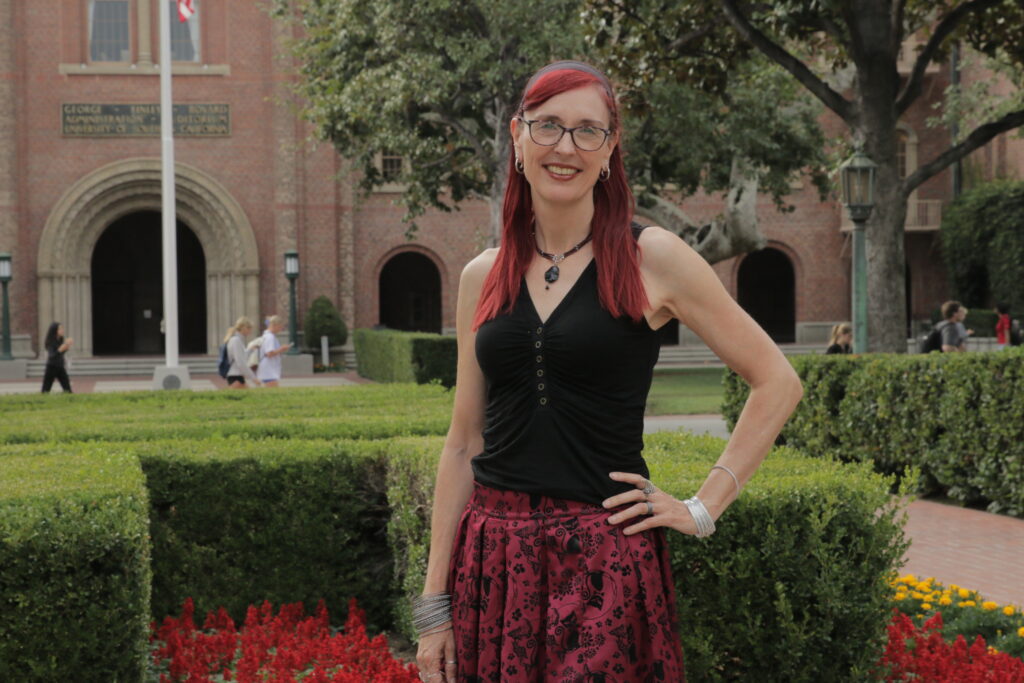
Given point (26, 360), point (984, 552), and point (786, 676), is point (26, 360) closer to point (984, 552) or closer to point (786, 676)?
point (984, 552)

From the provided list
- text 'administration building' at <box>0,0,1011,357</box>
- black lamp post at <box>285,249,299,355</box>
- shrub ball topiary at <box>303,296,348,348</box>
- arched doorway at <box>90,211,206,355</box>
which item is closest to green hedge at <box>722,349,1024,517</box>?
text 'administration building' at <box>0,0,1011,357</box>

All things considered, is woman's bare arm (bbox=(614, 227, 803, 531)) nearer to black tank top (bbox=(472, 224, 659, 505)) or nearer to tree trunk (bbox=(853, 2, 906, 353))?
black tank top (bbox=(472, 224, 659, 505))

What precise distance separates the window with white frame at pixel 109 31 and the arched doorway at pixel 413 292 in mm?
9972

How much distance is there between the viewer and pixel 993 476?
9844mm

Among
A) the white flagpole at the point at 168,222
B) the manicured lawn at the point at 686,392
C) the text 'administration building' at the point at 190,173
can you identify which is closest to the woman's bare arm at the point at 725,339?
the manicured lawn at the point at 686,392

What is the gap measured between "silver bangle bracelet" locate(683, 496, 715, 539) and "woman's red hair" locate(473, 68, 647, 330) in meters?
0.41

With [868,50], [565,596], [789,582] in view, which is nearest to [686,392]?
[868,50]

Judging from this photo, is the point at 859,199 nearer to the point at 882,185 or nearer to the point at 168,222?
the point at 882,185

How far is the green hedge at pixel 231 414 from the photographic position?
7.41m

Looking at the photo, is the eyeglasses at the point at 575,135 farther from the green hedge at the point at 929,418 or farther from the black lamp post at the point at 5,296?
the black lamp post at the point at 5,296

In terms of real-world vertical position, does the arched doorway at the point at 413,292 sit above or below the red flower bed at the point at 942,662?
above

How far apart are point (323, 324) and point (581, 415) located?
2993 cm

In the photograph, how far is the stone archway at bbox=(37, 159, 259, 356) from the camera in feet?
103

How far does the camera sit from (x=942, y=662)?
4.70 m
